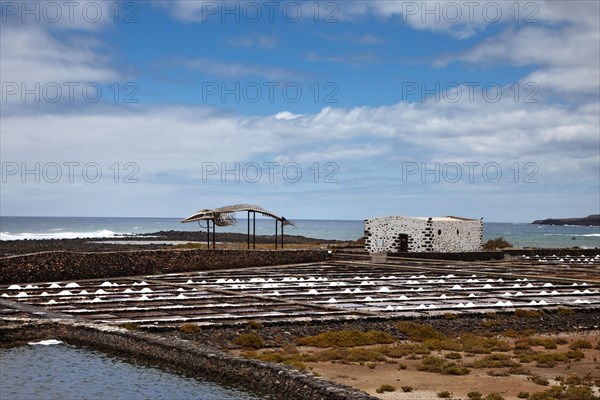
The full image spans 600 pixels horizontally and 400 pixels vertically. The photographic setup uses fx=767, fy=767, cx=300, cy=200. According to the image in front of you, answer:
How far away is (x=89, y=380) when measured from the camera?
43.3 feet

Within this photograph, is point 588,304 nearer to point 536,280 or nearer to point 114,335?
point 536,280

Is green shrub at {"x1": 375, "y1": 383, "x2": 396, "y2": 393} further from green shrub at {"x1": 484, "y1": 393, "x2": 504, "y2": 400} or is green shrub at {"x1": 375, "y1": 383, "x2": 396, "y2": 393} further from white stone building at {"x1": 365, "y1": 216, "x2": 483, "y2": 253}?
white stone building at {"x1": 365, "y1": 216, "x2": 483, "y2": 253}

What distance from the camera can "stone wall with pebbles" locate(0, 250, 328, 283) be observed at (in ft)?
97.0

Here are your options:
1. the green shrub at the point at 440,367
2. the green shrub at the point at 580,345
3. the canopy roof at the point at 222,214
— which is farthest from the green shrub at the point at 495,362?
the canopy roof at the point at 222,214

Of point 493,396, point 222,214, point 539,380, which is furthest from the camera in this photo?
point 222,214

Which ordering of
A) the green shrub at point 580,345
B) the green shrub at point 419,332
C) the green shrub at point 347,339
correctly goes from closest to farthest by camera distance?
the green shrub at point 347,339 < the green shrub at point 580,345 < the green shrub at point 419,332

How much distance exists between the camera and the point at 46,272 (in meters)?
30.1

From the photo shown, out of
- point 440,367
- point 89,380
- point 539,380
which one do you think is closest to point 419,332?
point 440,367

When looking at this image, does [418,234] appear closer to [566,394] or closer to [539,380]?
[539,380]

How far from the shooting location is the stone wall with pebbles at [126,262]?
2958cm

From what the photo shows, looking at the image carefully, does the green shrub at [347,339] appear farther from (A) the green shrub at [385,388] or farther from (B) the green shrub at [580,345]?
(A) the green shrub at [385,388]

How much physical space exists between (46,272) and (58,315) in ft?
37.1

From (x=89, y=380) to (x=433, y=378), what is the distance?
19.8 ft

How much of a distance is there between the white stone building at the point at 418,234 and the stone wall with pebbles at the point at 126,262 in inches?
298
